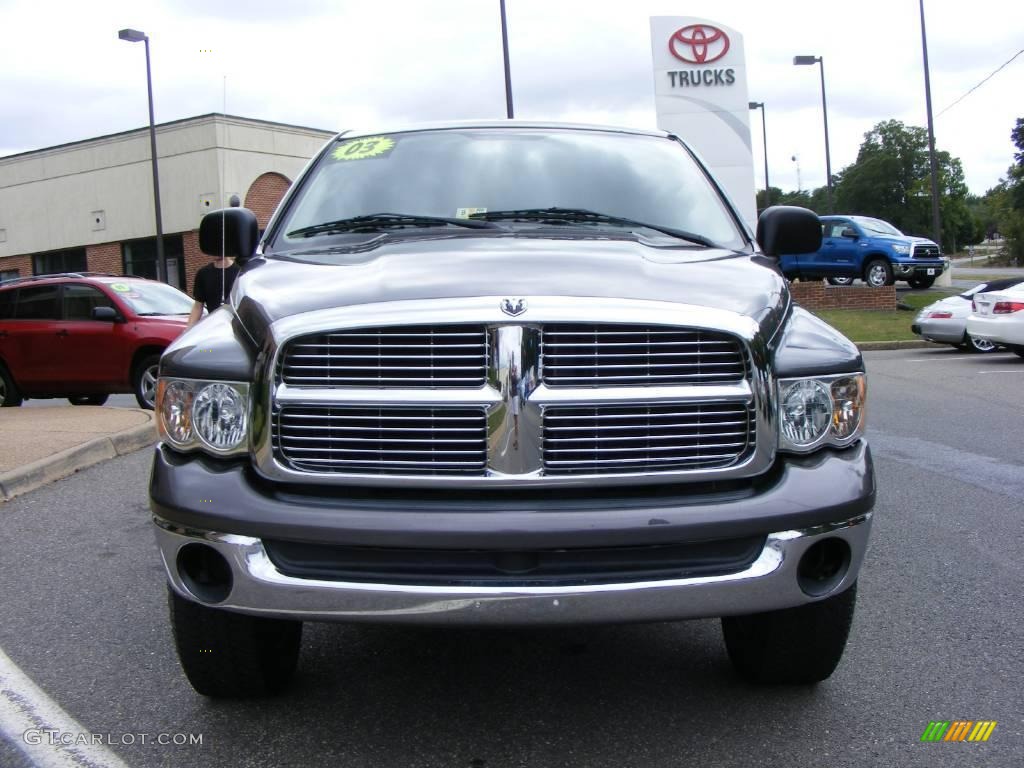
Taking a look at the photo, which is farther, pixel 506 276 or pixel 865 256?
pixel 865 256

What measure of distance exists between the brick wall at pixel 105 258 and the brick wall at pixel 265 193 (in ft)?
17.5

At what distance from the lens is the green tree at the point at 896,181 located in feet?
297

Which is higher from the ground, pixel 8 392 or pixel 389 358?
pixel 389 358

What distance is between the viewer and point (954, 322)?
17297mm

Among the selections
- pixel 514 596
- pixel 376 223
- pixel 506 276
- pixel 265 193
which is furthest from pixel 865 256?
pixel 514 596

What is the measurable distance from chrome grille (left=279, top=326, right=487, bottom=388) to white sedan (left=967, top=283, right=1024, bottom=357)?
1474 centimetres

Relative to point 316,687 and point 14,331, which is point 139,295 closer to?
point 14,331

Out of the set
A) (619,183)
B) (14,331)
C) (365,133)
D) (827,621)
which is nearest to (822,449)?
(827,621)

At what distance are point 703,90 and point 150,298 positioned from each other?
15.4 meters

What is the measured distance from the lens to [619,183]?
4.29 meters

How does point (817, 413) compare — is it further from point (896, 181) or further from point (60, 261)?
point (896, 181)

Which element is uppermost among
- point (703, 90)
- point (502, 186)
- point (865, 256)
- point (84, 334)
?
point (703, 90)

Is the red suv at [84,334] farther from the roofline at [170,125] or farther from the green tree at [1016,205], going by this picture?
the green tree at [1016,205]

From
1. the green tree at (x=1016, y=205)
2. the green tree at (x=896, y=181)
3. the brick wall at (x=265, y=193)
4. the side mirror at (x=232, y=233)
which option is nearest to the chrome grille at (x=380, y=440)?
the side mirror at (x=232, y=233)
